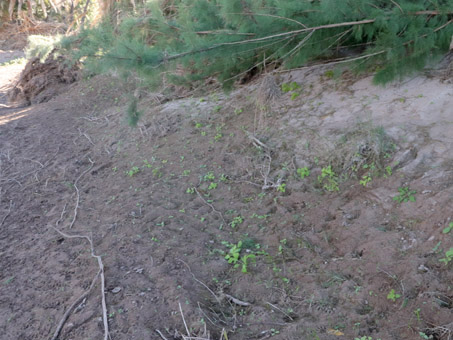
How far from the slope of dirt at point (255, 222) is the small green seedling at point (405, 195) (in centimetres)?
2

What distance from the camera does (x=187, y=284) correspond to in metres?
2.95

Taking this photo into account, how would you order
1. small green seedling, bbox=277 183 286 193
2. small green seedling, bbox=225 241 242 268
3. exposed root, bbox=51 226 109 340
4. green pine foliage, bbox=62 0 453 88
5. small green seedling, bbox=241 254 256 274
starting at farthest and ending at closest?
small green seedling, bbox=277 183 286 193, green pine foliage, bbox=62 0 453 88, small green seedling, bbox=225 241 242 268, small green seedling, bbox=241 254 256 274, exposed root, bbox=51 226 109 340

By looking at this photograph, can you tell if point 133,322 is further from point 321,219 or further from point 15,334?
point 321,219

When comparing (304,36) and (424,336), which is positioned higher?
(304,36)

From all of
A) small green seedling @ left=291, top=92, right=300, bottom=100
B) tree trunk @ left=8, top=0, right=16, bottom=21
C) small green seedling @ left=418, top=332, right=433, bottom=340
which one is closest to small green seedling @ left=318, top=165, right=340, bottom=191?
small green seedling @ left=291, top=92, right=300, bottom=100

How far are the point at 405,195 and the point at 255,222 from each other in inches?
49.9

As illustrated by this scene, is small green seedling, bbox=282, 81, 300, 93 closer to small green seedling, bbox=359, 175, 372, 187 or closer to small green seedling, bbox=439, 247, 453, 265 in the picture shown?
small green seedling, bbox=359, 175, 372, 187

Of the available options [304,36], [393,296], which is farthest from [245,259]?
[304,36]

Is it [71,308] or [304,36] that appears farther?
[304,36]

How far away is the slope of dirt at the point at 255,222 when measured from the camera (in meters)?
2.66

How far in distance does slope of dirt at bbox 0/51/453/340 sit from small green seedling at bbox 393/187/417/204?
24 mm

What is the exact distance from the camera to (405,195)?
326 cm

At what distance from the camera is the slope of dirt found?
8.73ft

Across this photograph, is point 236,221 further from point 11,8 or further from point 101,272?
point 11,8
